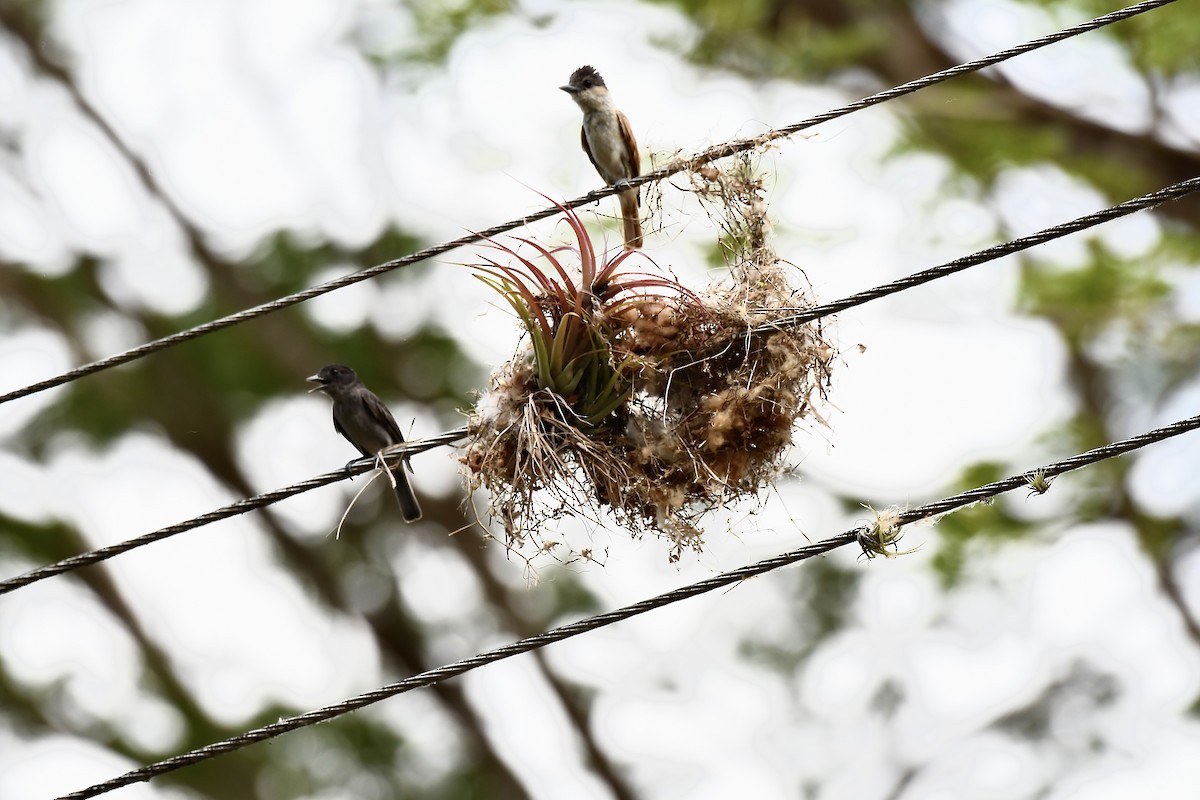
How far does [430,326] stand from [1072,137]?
5.09m

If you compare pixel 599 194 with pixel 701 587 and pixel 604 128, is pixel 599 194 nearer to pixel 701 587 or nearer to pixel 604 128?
pixel 701 587

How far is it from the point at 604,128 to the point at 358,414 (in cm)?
221

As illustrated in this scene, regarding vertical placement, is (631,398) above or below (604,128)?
below

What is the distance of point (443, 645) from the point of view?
11.1m

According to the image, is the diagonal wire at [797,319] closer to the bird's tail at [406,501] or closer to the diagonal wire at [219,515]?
the diagonal wire at [219,515]

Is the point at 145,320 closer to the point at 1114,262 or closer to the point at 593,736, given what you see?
the point at 593,736

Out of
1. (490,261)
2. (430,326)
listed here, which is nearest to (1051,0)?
(430,326)

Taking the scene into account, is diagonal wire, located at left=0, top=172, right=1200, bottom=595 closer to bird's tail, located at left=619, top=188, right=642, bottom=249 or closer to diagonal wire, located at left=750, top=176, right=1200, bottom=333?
diagonal wire, located at left=750, top=176, right=1200, bottom=333

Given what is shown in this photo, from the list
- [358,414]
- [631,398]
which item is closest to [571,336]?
[631,398]

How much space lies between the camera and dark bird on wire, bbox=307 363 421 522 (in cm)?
739

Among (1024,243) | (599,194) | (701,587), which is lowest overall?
(701,587)

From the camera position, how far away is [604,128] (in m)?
7.70

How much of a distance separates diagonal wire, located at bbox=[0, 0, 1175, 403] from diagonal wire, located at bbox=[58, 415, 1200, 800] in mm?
1332

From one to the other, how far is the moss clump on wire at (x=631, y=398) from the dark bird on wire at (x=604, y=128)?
2.81 m
